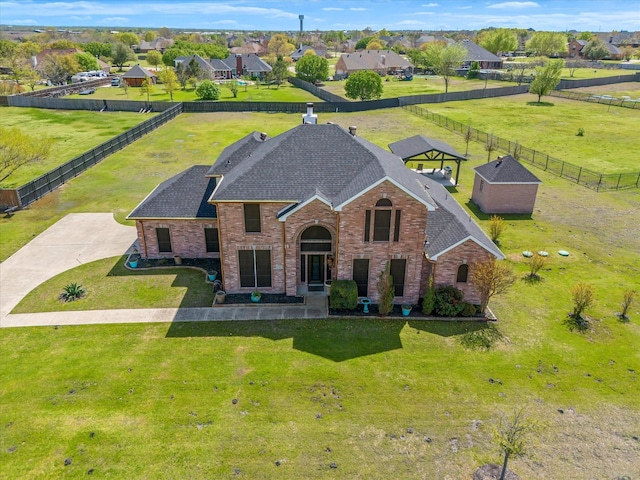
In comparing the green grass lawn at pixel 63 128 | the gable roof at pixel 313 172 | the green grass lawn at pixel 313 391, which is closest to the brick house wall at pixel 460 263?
the green grass lawn at pixel 313 391

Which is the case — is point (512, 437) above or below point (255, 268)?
above

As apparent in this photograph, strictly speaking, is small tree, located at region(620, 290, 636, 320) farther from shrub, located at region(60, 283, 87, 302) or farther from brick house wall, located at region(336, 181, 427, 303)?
shrub, located at region(60, 283, 87, 302)

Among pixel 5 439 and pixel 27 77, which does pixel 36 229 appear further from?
pixel 27 77

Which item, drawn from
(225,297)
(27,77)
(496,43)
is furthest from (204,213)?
(496,43)

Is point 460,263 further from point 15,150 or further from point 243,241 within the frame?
point 15,150

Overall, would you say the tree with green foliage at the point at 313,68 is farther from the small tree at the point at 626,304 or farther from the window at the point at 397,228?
the small tree at the point at 626,304

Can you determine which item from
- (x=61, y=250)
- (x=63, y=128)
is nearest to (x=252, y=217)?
(x=61, y=250)

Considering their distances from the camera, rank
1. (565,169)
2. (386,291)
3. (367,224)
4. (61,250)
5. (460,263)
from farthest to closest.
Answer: (565,169)
(61,250)
(460,263)
(367,224)
(386,291)
